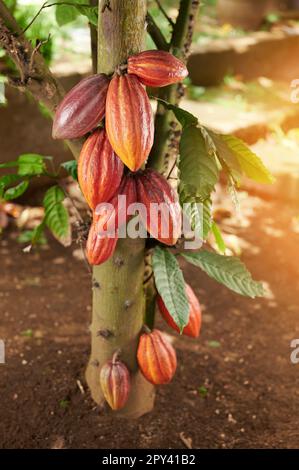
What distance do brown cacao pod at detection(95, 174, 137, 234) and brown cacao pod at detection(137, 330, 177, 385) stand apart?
0.49 metres

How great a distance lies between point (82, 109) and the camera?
3.76 ft

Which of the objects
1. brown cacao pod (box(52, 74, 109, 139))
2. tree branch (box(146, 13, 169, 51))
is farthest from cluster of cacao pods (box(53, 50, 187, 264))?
tree branch (box(146, 13, 169, 51))

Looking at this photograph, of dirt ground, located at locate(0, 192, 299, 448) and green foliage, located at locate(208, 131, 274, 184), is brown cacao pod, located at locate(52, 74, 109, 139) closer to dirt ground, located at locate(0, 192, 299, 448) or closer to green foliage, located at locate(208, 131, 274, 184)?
green foliage, located at locate(208, 131, 274, 184)

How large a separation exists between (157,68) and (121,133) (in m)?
0.14

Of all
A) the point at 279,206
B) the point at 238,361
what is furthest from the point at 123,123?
the point at 279,206

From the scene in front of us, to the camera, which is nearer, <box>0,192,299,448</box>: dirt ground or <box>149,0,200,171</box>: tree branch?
<box>149,0,200,171</box>: tree branch

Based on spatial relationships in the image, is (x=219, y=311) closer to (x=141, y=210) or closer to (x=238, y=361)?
(x=238, y=361)

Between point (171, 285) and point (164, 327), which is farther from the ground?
point (171, 285)

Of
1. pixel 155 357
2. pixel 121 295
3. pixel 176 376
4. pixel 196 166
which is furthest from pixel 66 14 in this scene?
pixel 176 376

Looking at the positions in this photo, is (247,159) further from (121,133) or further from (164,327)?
(164,327)

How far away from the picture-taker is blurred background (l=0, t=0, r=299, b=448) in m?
1.79

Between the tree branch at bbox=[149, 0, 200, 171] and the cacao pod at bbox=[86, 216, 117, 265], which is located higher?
the tree branch at bbox=[149, 0, 200, 171]
